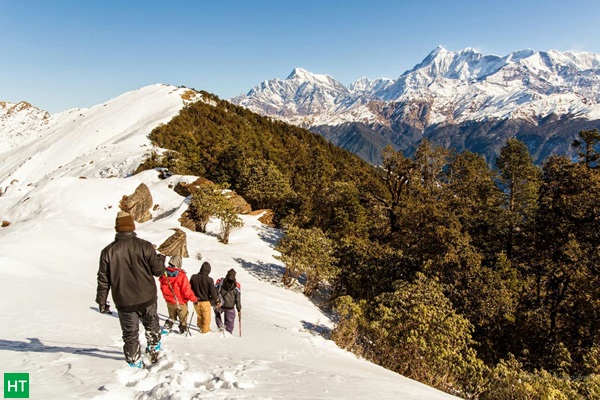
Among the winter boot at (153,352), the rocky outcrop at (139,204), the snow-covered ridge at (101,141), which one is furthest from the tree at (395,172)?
the snow-covered ridge at (101,141)

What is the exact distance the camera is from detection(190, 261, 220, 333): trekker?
9922mm

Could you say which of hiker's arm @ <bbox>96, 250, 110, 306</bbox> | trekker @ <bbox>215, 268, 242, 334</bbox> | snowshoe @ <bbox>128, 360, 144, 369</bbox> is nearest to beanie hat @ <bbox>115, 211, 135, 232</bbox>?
hiker's arm @ <bbox>96, 250, 110, 306</bbox>

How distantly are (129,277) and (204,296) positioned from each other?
451 centimetres

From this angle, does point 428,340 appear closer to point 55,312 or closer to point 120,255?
point 120,255

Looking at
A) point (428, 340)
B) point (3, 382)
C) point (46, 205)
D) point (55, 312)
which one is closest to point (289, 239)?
point (428, 340)

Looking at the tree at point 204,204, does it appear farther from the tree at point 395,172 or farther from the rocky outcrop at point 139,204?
the tree at point 395,172

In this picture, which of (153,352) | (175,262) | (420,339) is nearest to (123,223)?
(153,352)

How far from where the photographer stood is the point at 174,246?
857 inches

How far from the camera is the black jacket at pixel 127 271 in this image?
5629 millimetres

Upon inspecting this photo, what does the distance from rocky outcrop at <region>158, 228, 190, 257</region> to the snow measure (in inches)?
37.5

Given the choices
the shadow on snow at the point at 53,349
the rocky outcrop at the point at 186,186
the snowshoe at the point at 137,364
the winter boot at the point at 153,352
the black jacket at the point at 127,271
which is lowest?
the shadow on snow at the point at 53,349

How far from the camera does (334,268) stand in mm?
21750

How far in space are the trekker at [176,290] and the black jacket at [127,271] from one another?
10.1 ft

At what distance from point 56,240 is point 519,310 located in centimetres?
2398
